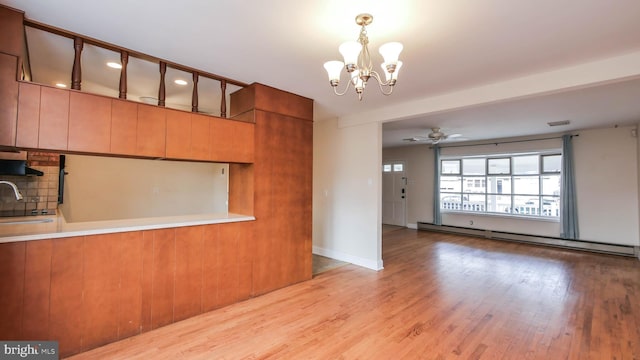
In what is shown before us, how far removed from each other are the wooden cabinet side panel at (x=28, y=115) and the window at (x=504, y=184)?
800 cm

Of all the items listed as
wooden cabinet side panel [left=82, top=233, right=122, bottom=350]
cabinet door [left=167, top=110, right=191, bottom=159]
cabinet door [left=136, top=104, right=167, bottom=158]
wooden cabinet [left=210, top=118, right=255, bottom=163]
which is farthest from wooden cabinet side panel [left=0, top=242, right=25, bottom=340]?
wooden cabinet [left=210, top=118, right=255, bottom=163]

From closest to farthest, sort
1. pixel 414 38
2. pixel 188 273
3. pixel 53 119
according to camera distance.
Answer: pixel 53 119 → pixel 414 38 → pixel 188 273

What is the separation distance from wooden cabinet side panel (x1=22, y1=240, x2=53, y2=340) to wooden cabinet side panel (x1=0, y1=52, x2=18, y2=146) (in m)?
0.75

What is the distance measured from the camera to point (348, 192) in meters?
4.67

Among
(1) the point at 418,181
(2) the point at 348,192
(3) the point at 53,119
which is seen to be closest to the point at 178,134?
(3) the point at 53,119

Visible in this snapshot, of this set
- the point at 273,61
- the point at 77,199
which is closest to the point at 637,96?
the point at 273,61

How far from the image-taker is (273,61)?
2.64m

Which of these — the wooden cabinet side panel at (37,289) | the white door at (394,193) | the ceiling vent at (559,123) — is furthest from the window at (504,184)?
the wooden cabinet side panel at (37,289)

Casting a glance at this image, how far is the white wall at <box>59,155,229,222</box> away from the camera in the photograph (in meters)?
4.10

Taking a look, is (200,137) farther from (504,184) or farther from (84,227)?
(504,184)

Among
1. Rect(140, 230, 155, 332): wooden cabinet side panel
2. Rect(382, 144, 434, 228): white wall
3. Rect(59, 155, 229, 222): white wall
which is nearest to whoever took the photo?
Rect(140, 230, 155, 332): wooden cabinet side panel

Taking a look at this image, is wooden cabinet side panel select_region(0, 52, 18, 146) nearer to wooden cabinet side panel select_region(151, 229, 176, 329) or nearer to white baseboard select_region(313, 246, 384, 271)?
wooden cabinet side panel select_region(151, 229, 176, 329)

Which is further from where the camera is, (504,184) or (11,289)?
(504,184)

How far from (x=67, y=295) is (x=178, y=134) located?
1.51m
